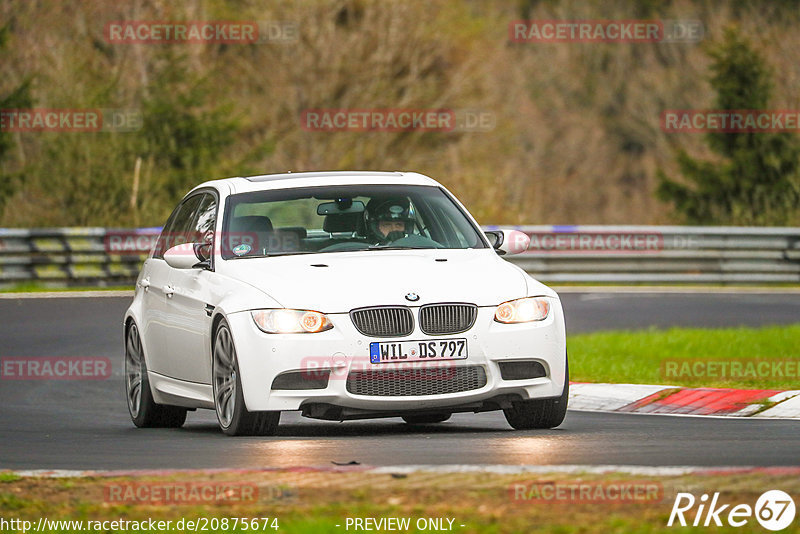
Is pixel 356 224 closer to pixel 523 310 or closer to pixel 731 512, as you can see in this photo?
pixel 523 310

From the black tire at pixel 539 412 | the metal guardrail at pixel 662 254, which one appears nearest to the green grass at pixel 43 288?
the metal guardrail at pixel 662 254

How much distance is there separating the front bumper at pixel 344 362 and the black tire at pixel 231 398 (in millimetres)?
109

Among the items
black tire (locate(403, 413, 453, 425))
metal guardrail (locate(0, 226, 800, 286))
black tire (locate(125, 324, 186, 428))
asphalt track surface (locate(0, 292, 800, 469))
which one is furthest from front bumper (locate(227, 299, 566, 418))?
metal guardrail (locate(0, 226, 800, 286))

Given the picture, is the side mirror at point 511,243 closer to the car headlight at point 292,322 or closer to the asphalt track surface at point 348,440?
the asphalt track surface at point 348,440

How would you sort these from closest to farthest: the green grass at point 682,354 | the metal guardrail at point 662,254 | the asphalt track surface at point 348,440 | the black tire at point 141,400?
the asphalt track surface at point 348,440 → the black tire at point 141,400 → the green grass at point 682,354 → the metal guardrail at point 662,254

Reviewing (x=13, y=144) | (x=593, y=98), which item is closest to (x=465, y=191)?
(x=13, y=144)

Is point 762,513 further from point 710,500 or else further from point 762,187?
point 762,187

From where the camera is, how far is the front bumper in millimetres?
9719

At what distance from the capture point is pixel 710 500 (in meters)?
6.60

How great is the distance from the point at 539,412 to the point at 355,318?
4.89 ft

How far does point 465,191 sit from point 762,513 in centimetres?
2925

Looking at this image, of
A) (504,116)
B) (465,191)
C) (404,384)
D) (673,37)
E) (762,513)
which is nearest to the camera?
(762,513)

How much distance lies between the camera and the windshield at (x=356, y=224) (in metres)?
10.9

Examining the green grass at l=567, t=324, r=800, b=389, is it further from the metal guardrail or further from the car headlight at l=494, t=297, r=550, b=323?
the metal guardrail
